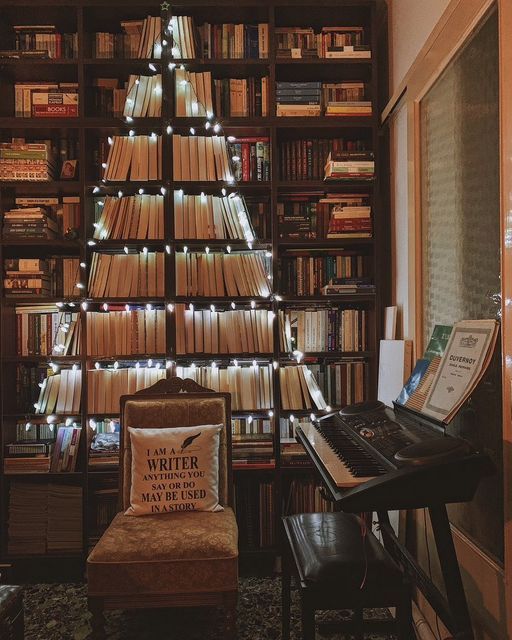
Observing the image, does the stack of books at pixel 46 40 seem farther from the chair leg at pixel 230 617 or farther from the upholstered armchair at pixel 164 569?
the chair leg at pixel 230 617

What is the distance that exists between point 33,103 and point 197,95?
35.6 inches

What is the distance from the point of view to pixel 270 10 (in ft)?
9.24

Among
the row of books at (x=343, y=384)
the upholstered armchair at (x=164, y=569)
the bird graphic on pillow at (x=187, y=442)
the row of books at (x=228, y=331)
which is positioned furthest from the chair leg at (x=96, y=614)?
the row of books at (x=343, y=384)

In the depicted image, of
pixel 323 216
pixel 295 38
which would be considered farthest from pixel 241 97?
pixel 323 216

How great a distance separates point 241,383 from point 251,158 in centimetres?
124

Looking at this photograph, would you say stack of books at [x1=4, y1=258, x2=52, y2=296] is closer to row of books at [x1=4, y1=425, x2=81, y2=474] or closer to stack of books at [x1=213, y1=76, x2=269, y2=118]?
row of books at [x1=4, y1=425, x2=81, y2=474]

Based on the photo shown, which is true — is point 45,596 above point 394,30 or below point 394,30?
below

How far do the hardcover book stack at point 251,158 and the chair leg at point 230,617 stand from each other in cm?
205

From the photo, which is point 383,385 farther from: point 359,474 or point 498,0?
point 498,0

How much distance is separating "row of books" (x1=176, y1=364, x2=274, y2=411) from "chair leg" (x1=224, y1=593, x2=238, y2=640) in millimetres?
1034

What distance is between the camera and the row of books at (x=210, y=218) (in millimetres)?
2883

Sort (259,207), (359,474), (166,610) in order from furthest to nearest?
(259,207)
(166,610)
(359,474)

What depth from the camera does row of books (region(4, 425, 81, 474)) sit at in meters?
2.84

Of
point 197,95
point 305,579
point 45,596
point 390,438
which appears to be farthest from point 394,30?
point 45,596
